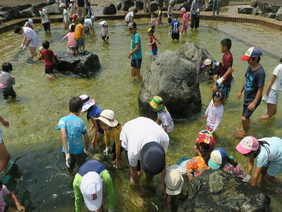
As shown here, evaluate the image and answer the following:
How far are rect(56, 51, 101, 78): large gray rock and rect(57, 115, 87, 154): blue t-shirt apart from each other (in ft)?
16.7

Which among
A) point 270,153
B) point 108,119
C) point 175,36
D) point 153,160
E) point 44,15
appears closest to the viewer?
point 153,160

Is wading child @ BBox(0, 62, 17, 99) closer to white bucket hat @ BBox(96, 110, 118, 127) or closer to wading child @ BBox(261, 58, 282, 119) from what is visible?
white bucket hat @ BBox(96, 110, 118, 127)

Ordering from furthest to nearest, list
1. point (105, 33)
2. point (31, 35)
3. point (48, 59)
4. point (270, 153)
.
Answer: point (105, 33), point (31, 35), point (48, 59), point (270, 153)

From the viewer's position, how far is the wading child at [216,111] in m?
4.60

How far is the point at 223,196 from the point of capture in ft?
9.61

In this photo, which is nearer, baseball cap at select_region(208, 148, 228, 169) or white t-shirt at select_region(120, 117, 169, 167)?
white t-shirt at select_region(120, 117, 169, 167)

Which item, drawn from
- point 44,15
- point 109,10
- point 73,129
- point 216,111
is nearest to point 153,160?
point 73,129

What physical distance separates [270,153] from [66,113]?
482 cm

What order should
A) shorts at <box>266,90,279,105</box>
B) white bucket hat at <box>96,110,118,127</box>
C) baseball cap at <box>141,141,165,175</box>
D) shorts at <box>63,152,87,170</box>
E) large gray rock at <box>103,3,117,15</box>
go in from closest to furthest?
baseball cap at <box>141,141,165,175</box> < white bucket hat at <box>96,110,118,127</box> < shorts at <box>63,152,87,170</box> < shorts at <box>266,90,279,105</box> < large gray rock at <box>103,3,117,15</box>

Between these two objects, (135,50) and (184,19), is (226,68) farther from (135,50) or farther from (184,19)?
(184,19)

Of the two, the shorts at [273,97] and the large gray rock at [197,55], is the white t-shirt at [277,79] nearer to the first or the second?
the shorts at [273,97]

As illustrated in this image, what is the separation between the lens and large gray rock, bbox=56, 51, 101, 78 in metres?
8.70

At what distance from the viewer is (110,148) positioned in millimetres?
4848

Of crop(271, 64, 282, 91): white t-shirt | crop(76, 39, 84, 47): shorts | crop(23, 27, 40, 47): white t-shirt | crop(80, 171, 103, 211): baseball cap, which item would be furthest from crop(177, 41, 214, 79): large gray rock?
crop(23, 27, 40, 47): white t-shirt
